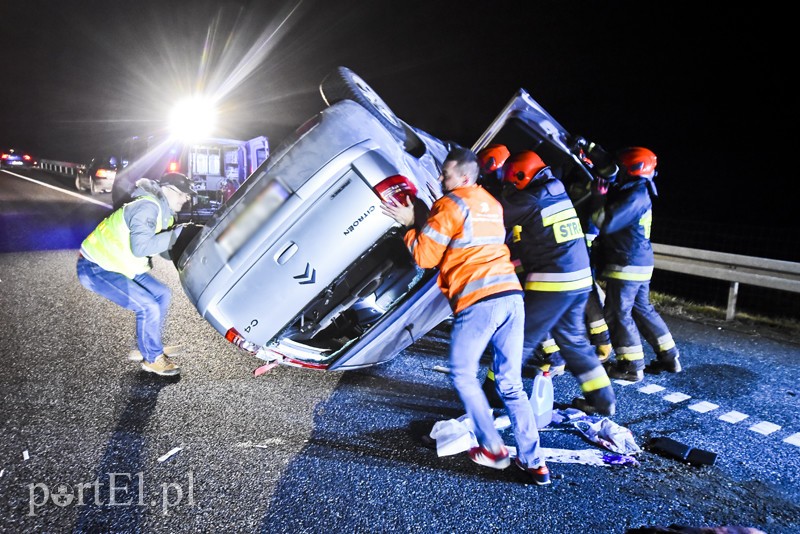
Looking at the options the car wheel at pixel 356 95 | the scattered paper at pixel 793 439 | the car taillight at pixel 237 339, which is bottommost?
the scattered paper at pixel 793 439

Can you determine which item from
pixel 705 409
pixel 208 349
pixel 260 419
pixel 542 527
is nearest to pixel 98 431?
pixel 260 419

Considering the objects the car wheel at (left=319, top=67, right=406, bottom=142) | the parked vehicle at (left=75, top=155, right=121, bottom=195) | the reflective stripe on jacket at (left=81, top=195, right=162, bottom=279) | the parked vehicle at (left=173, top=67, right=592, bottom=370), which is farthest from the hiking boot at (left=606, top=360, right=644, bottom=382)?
the parked vehicle at (left=75, top=155, right=121, bottom=195)

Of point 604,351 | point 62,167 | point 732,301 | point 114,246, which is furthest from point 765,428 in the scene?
point 62,167

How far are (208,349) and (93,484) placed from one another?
199 centimetres

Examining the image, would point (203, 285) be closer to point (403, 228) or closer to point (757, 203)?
point (403, 228)

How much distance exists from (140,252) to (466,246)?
241cm

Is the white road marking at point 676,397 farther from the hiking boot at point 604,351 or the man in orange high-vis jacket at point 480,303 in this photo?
the man in orange high-vis jacket at point 480,303

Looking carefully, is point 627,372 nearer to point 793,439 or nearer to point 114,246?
point 793,439

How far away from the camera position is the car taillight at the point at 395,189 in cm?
325

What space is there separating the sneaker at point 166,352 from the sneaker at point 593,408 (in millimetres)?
3218

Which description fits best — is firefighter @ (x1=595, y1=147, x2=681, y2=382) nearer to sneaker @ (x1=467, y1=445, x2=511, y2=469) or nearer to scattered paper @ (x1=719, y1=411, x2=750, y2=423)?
scattered paper @ (x1=719, y1=411, x2=750, y2=423)

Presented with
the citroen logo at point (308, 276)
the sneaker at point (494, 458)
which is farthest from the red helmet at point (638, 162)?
the citroen logo at point (308, 276)

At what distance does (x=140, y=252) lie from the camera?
3.86m

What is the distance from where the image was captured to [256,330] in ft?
11.2
